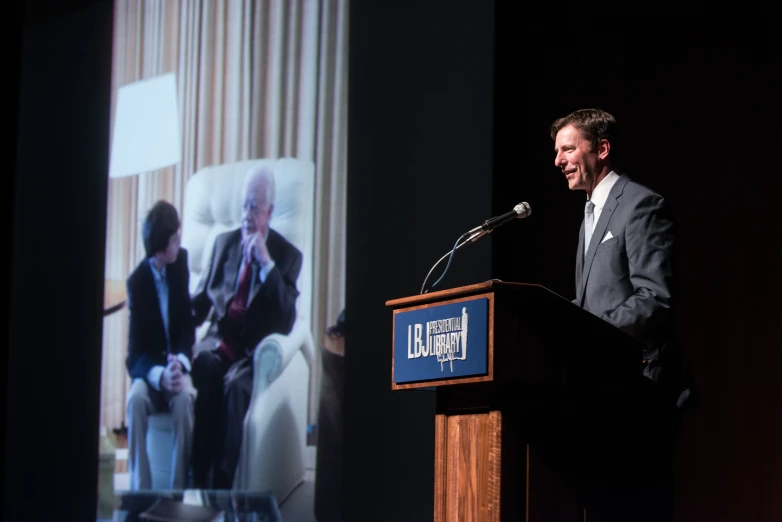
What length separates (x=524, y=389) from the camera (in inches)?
78.0

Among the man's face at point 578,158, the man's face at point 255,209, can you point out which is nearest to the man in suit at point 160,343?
the man's face at point 255,209

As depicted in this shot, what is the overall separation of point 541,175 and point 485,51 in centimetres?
52

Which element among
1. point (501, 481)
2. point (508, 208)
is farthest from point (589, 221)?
point (508, 208)

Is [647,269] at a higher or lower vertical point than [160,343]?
higher

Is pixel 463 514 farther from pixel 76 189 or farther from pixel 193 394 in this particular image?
pixel 76 189

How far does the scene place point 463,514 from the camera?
2.02 metres

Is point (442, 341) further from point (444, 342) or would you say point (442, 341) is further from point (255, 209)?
point (255, 209)

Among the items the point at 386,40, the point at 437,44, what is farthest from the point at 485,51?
the point at 386,40

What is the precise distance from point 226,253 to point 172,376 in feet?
1.90

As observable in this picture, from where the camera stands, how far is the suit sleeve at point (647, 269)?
2088 millimetres

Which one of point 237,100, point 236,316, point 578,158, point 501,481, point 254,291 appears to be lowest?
point 501,481

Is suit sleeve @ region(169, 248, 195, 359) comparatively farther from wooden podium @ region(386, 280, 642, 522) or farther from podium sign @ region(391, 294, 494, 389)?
wooden podium @ region(386, 280, 642, 522)

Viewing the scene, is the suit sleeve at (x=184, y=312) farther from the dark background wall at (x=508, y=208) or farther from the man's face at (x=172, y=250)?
the dark background wall at (x=508, y=208)

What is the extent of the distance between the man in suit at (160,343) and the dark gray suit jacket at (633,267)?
221 centimetres
